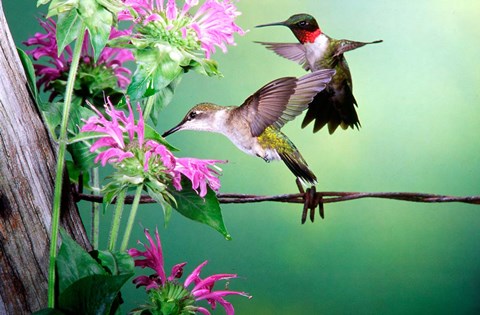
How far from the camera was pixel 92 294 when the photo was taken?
0.52 meters

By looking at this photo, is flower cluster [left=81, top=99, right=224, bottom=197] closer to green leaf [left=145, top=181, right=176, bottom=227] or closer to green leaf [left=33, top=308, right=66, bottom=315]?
green leaf [left=145, top=181, right=176, bottom=227]

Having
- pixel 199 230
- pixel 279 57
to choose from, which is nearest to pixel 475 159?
pixel 279 57

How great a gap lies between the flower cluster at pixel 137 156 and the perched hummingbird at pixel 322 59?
0.40 meters

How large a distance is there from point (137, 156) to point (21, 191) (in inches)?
4.2

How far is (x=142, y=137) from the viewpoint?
58 centimetres

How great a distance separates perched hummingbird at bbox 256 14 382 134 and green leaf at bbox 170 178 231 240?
0.37 m

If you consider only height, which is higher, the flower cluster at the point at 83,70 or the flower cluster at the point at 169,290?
the flower cluster at the point at 83,70

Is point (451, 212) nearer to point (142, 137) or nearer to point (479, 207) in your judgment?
point (479, 207)

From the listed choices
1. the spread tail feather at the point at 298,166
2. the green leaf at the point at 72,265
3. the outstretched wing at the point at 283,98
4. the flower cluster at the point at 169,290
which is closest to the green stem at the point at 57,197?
the green leaf at the point at 72,265

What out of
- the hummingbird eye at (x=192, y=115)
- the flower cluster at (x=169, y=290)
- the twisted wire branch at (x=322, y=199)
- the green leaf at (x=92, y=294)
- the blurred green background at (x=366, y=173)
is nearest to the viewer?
the green leaf at (x=92, y=294)

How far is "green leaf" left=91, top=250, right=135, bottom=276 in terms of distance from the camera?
0.56 metres

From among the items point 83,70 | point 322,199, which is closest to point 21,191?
point 83,70

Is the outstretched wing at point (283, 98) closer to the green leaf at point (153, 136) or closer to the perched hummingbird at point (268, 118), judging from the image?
the perched hummingbird at point (268, 118)

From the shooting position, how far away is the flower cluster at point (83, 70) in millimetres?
756
